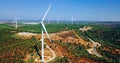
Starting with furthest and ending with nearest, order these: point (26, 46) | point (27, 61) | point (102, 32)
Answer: point (102, 32), point (26, 46), point (27, 61)

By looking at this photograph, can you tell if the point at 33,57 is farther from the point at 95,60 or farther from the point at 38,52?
the point at 95,60

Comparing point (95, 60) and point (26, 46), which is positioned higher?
point (26, 46)

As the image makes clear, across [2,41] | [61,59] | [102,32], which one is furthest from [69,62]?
[102,32]

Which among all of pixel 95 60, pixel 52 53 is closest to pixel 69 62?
pixel 52 53

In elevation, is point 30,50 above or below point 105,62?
above

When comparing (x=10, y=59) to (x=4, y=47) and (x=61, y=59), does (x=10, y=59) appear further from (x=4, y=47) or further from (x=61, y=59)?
(x=61, y=59)

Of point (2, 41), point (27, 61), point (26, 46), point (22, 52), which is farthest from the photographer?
point (2, 41)

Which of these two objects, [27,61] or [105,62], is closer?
[27,61]

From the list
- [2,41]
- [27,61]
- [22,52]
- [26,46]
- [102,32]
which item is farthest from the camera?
[102,32]

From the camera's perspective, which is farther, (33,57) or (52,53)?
(52,53)
